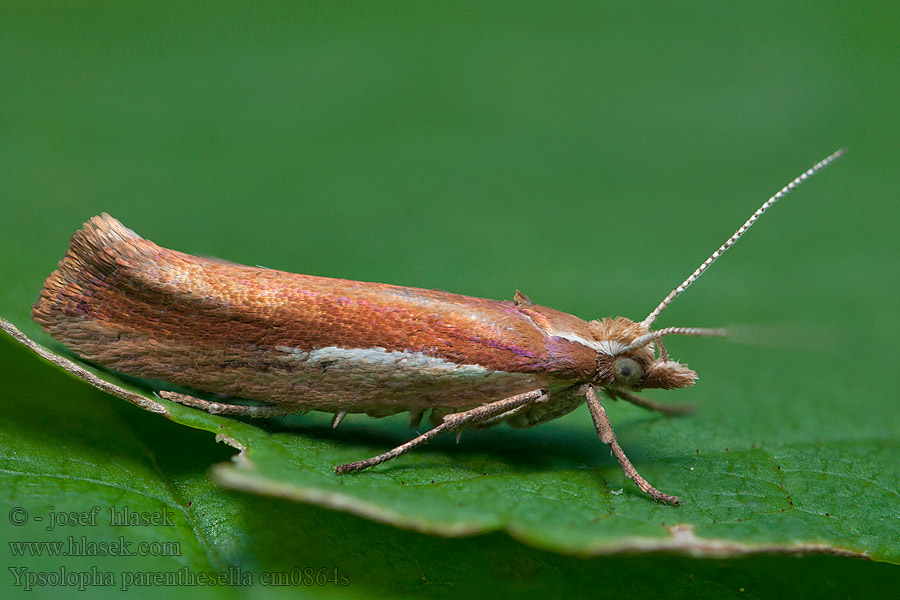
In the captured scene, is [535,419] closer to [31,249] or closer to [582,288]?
[582,288]

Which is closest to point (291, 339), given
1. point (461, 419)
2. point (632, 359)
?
point (461, 419)

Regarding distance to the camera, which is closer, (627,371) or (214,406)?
(214,406)

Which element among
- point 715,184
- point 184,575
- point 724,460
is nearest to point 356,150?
point 715,184

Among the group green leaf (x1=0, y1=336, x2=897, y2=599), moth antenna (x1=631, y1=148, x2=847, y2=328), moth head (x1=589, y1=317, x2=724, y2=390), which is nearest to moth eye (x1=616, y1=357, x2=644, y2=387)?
moth head (x1=589, y1=317, x2=724, y2=390)

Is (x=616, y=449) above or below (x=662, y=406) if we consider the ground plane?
below

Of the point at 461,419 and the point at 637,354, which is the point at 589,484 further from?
the point at 637,354

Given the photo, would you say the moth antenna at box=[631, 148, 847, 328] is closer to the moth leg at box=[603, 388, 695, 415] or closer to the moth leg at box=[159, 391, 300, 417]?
the moth leg at box=[603, 388, 695, 415]

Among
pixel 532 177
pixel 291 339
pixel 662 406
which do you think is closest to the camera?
pixel 291 339
